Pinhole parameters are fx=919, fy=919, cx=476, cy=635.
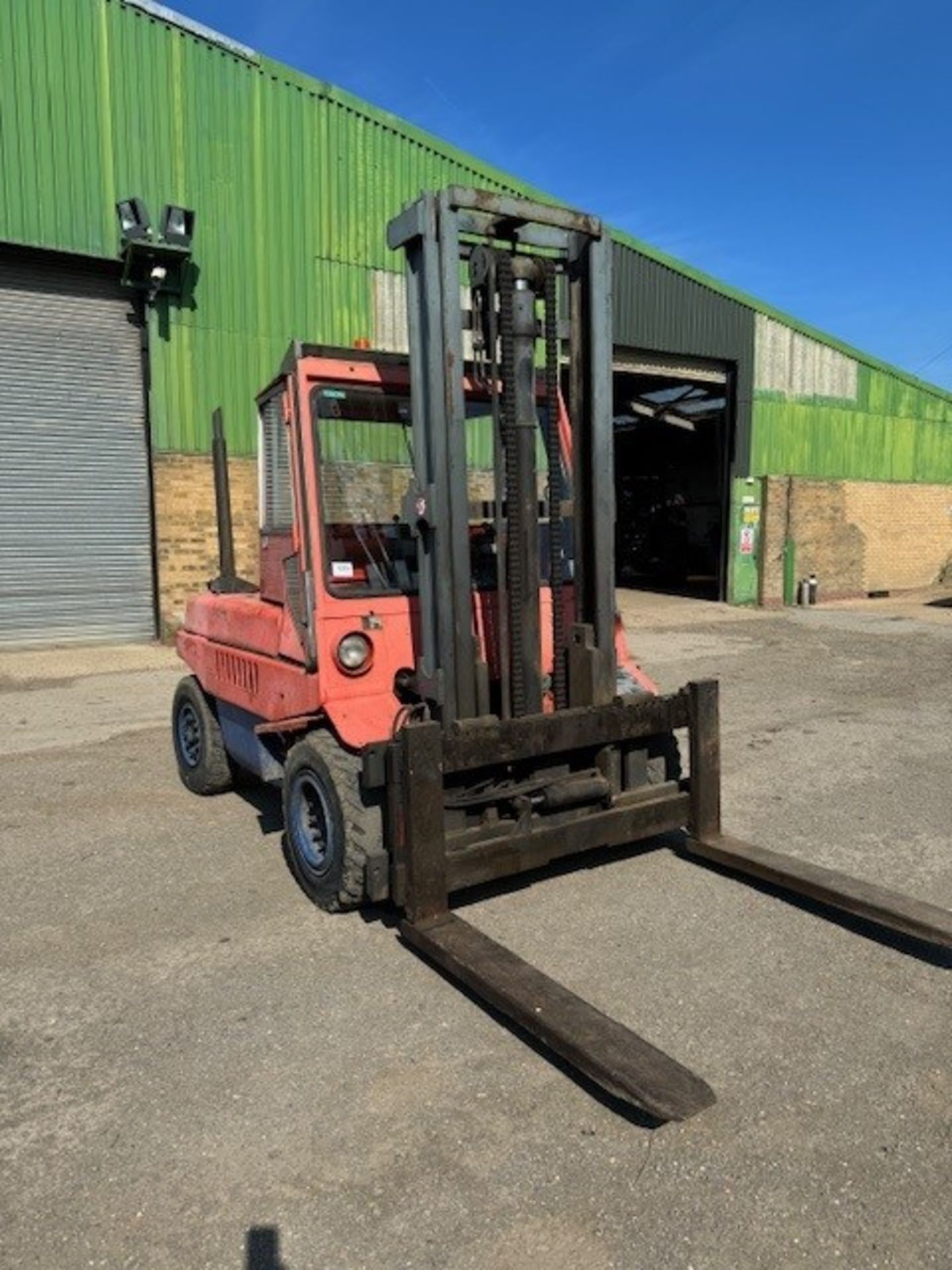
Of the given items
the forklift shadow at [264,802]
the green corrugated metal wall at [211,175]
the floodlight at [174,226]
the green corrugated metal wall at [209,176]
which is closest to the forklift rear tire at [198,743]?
the forklift shadow at [264,802]

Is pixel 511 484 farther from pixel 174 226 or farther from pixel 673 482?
pixel 673 482

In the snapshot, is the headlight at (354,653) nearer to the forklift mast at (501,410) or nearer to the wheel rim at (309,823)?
the forklift mast at (501,410)

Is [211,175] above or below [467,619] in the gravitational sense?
above

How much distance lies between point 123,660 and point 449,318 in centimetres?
1054

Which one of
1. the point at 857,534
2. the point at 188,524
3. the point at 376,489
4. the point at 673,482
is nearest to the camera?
the point at 376,489

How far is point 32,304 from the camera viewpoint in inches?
511

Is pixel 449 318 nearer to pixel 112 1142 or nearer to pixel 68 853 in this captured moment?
pixel 112 1142

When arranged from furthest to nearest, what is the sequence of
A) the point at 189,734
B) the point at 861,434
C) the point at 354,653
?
1. the point at 861,434
2. the point at 189,734
3. the point at 354,653

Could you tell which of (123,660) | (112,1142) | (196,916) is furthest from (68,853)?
(123,660)

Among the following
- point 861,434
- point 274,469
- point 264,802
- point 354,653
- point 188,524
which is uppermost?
point 861,434

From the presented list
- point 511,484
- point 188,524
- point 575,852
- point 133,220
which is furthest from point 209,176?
point 575,852

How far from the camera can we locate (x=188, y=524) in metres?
14.1

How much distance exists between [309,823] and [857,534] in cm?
2238

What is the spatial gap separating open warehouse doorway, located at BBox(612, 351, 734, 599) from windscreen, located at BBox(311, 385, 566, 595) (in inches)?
695
